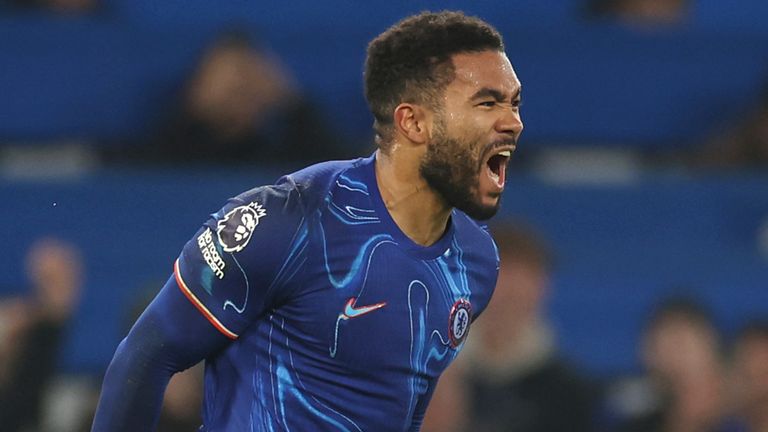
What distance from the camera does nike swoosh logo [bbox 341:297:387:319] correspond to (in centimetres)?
273

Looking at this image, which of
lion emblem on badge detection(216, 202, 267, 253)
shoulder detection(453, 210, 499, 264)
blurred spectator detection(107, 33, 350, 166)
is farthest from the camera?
blurred spectator detection(107, 33, 350, 166)

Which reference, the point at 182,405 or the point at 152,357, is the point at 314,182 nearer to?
the point at 152,357

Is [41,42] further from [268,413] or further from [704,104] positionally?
[268,413]

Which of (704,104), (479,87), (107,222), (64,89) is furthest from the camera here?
(704,104)

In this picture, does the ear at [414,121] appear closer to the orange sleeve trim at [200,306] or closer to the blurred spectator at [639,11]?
the orange sleeve trim at [200,306]

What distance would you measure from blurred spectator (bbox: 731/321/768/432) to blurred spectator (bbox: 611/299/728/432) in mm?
78

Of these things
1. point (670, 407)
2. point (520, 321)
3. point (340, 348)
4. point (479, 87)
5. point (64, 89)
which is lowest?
point (670, 407)

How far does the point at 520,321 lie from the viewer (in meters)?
5.29

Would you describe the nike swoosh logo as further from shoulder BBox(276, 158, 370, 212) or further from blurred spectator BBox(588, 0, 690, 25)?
blurred spectator BBox(588, 0, 690, 25)

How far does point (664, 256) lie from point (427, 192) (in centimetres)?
390

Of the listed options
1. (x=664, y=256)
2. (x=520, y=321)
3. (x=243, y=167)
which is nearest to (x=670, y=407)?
(x=520, y=321)

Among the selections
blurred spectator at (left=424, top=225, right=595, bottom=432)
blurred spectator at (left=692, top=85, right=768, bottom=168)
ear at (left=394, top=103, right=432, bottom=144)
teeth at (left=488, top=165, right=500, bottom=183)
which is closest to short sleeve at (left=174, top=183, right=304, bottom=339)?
ear at (left=394, top=103, right=432, bottom=144)

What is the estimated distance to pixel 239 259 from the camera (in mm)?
2605

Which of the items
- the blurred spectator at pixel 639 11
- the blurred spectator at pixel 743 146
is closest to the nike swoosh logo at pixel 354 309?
the blurred spectator at pixel 743 146
